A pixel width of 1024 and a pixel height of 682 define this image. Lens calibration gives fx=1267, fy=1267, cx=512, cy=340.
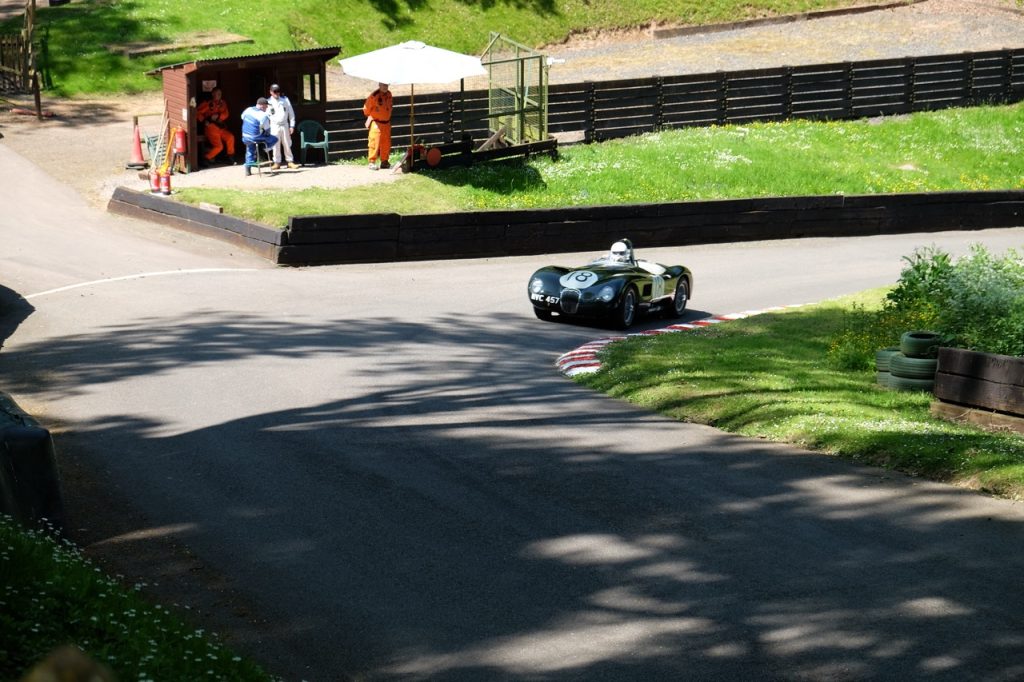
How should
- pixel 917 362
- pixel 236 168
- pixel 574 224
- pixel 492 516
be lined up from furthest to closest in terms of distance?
1. pixel 236 168
2. pixel 574 224
3. pixel 917 362
4. pixel 492 516

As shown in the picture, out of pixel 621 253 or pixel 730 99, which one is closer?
pixel 621 253

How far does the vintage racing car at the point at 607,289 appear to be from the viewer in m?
18.9

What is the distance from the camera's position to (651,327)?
19609 millimetres

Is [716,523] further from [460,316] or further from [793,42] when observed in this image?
[793,42]

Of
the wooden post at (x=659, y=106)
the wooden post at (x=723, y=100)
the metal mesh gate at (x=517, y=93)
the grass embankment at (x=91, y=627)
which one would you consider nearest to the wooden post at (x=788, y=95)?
the wooden post at (x=723, y=100)

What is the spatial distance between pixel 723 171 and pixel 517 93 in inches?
212

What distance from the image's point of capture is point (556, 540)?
9094mm

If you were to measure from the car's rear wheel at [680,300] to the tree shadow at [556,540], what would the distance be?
21.8 feet

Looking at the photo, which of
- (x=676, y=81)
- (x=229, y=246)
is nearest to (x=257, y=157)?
(x=229, y=246)

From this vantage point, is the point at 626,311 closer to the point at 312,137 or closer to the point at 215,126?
the point at 312,137

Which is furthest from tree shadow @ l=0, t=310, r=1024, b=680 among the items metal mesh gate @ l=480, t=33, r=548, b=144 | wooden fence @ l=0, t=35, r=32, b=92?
wooden fence @ l=0, t=35, r=32, b=92

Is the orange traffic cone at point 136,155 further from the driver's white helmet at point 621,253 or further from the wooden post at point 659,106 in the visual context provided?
the wooden post at point 659,106

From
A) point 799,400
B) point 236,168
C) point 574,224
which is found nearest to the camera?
point 799,400

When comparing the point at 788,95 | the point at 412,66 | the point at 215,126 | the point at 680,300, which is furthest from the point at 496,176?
the point at 788,95
